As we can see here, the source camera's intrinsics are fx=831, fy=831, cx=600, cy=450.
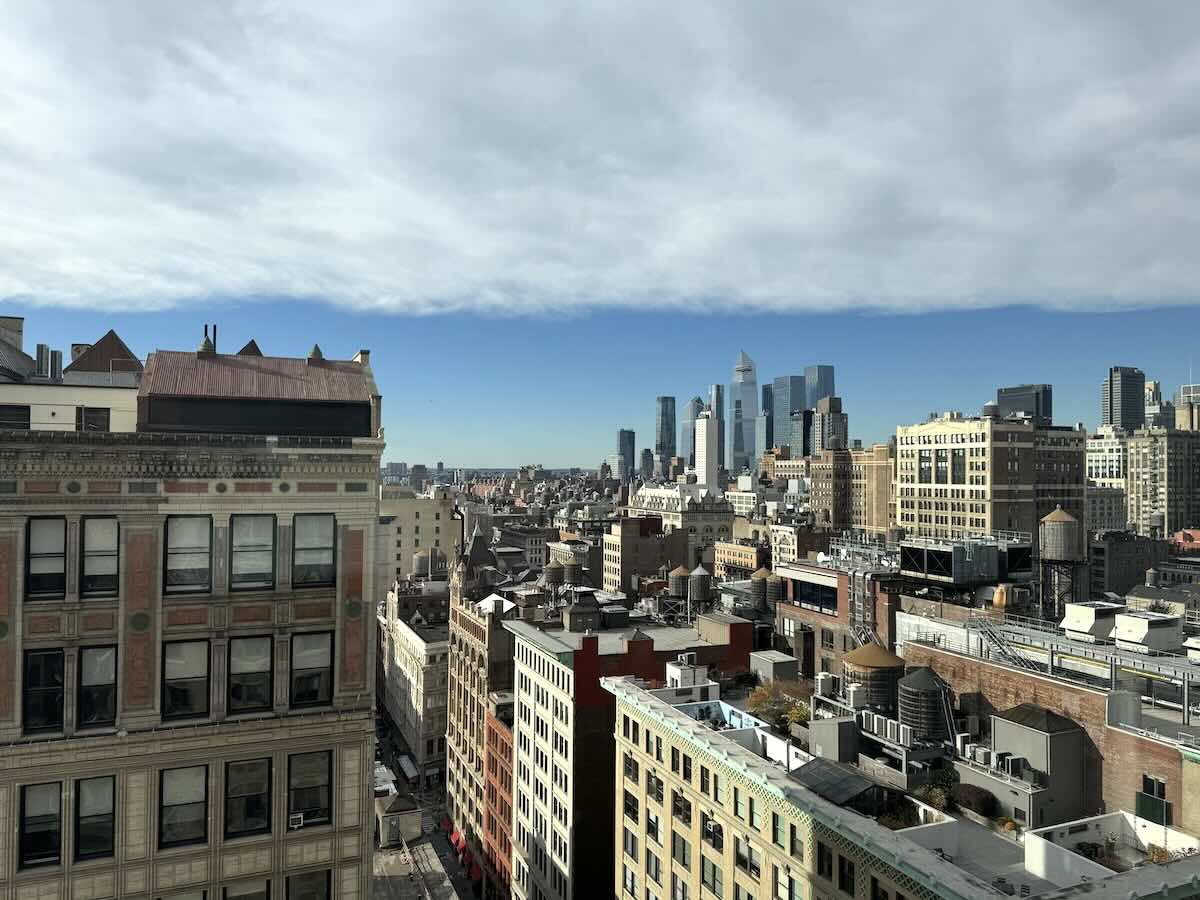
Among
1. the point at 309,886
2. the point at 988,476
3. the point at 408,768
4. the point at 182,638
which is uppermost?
the point at 988,476

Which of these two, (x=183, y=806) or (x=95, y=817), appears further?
(x=183, y=806)

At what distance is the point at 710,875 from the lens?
133ft

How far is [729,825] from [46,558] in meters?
30.6

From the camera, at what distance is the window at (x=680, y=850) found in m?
43.1

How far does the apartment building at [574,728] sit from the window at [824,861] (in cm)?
2736

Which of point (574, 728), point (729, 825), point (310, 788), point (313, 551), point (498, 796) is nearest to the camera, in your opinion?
point (310, 788)

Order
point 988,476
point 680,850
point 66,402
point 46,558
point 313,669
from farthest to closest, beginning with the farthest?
point 988,476 → point 680,850 → point 66,402 → point 313,669 → point 46,558

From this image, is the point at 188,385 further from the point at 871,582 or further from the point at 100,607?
the point at 871,582

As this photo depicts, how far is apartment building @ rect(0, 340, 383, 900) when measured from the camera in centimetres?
1950

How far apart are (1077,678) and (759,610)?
5076 centimetres

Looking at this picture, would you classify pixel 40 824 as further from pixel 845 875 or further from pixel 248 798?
pixel 845 875

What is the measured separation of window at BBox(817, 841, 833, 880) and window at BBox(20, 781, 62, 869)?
2541cm

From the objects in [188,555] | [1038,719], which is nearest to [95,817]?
[188,555]

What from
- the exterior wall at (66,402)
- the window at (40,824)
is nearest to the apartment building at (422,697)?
the exterior wall at (66,402)
